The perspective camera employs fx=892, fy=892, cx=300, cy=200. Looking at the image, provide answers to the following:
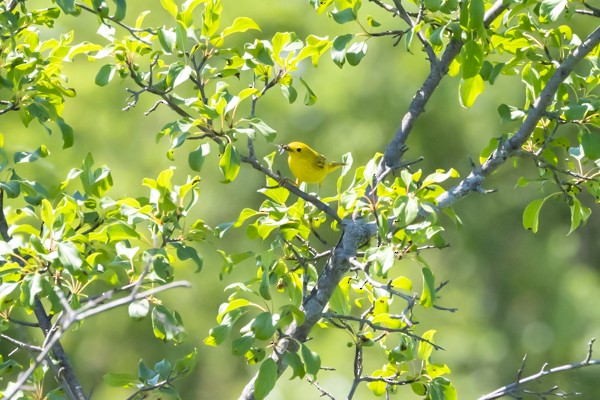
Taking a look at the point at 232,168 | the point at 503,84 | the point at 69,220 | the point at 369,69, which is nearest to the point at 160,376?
the point at 69,220

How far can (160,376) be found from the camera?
2449mm

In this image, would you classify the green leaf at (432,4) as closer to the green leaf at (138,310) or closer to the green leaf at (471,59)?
the green leaf at (471,59)

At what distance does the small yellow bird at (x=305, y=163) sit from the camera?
3854 millimetres

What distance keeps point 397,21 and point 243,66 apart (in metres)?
3.60

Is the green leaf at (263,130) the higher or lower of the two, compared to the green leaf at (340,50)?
lower

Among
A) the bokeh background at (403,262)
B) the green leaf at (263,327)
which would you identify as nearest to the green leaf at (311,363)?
the green leaf at (263,327)

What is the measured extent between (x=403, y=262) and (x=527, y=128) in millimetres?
3635

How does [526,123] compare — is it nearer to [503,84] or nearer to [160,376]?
[160,376]

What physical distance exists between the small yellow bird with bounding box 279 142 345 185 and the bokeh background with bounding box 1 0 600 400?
1.95m

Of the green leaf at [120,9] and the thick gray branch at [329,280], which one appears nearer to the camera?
the green leaf at [120,9]

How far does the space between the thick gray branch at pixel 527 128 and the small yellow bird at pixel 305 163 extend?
1432 millimetres

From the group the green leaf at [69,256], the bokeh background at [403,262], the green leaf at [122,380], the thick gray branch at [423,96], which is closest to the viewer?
the green leaf at [69,256]

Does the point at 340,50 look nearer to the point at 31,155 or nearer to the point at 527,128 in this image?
the point at 527,128

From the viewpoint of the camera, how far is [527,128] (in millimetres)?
2422
